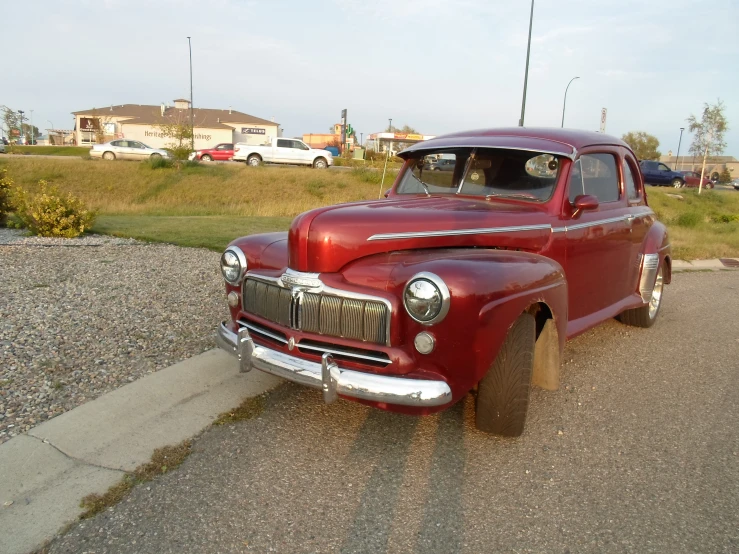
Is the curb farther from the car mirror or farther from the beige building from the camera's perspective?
the beige building

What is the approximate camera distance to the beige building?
179ft

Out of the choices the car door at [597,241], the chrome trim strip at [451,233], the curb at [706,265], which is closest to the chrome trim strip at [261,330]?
the chrome trim strip at [451,233]

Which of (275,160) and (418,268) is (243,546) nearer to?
(418,268)

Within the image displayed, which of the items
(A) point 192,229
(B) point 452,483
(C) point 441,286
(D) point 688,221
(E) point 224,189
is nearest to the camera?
(C) point 441,286

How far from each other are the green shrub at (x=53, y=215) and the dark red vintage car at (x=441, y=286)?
684 centimetres

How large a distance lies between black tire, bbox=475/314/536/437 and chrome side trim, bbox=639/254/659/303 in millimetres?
2603

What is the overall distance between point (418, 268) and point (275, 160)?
98.0ft

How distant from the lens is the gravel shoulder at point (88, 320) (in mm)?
3836

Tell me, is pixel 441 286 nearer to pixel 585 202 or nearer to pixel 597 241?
pixel 585 202

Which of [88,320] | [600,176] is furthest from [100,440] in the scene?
[600,176]

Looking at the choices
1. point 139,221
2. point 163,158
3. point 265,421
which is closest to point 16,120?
point 163,158

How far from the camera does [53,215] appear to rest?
9469 mm

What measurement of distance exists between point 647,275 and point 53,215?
8.52 metres

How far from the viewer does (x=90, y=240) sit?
9523 millimetres
